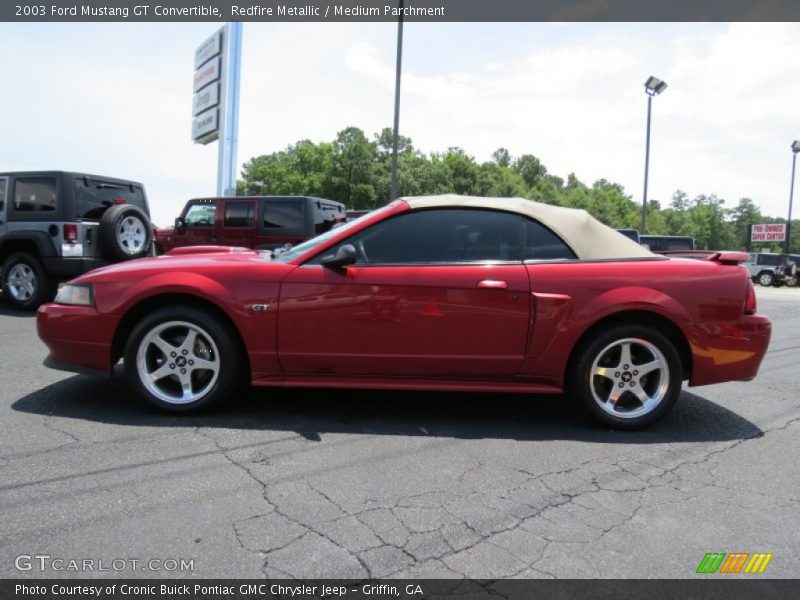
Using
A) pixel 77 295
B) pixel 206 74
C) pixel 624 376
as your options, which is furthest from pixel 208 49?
pixel 624 376

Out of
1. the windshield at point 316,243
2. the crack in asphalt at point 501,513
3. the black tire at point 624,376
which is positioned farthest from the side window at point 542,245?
the crack in asphalt at point 501,513

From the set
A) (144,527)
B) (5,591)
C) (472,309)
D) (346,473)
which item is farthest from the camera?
(472,309)

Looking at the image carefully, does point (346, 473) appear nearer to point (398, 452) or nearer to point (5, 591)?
point (398, 452)

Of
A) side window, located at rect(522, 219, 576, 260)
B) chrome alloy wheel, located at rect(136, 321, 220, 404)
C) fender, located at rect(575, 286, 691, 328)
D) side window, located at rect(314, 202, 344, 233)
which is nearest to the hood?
chrome alloy wheel, located at rect(136, 321, 220, 404)

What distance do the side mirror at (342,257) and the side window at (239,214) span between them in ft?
22.9

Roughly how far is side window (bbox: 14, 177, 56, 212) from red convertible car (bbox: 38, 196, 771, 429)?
509 centimetres

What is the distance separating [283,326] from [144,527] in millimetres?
1511

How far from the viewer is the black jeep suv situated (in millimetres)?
7840

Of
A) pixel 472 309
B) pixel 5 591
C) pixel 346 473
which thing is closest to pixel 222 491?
pixel 346 473

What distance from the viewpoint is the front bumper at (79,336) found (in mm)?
3646

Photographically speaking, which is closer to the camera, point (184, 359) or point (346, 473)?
point (346, 473)

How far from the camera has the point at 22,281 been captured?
8.08 meters

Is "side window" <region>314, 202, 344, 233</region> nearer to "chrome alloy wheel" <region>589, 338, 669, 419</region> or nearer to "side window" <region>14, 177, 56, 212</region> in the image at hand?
"side window" <region>14, 177, 56, 212</region>

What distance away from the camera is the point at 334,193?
2138 inches
